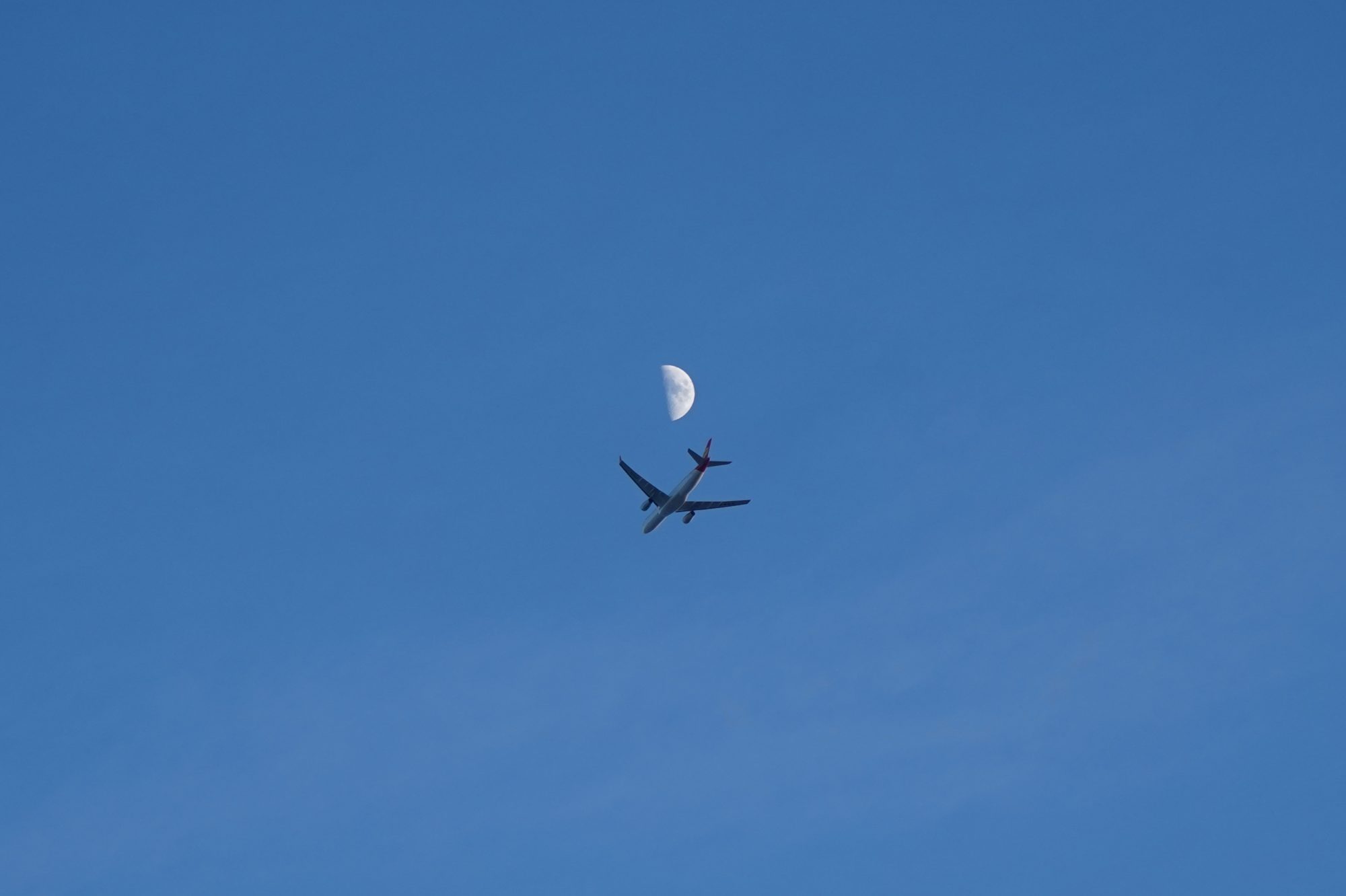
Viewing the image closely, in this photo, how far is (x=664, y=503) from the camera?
380ft

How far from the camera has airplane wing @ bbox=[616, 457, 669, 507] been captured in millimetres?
116625

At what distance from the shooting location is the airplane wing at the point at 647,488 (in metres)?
117

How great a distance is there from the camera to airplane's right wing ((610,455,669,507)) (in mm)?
116625

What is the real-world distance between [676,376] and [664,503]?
71.5 feet

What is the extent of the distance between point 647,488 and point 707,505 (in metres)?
6.47

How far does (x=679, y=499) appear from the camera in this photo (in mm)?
114938

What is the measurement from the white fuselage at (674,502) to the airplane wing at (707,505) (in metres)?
1.08

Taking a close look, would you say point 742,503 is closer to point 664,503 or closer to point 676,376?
point 664,503

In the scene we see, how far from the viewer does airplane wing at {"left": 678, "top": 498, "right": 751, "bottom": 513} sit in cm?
11849

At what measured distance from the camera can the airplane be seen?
11219 cm

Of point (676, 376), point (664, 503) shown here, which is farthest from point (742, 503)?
point (676, 376)

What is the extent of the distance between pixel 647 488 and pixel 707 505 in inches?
255

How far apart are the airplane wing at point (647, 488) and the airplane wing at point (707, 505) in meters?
2.17

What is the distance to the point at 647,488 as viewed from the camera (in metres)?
118
